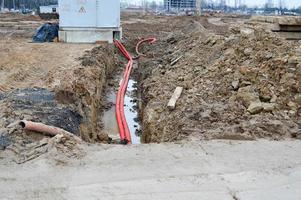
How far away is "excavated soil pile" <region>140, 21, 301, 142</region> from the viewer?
7648 millimetres

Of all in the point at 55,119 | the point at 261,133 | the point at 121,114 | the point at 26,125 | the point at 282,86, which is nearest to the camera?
the point at 26,125

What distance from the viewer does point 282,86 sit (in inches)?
346

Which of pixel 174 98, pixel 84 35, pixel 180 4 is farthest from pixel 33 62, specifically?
pixel 180 4

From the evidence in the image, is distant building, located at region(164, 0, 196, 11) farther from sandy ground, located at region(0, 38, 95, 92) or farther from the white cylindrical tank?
sandy ground, located at region(0, 38, 95, 92)

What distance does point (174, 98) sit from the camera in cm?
1021

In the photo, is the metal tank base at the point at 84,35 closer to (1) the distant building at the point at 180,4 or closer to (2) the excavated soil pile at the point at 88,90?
(2) the excavated soil pile at the point at 88,90

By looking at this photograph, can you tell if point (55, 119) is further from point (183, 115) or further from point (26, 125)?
point (183, 115)

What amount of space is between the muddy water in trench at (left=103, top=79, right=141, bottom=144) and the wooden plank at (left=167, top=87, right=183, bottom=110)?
139 centimetres

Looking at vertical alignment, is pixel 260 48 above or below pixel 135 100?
above

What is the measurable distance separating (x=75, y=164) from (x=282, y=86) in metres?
5.01

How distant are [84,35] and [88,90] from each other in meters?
10.3

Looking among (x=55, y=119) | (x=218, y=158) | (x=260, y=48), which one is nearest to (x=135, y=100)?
Result: (x=260, y=48)

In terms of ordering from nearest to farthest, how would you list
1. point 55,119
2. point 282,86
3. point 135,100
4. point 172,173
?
point 172,173 → point 55,119 → point 282,86 → point 135,100

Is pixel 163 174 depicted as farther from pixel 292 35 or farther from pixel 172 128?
pixel 292 35
